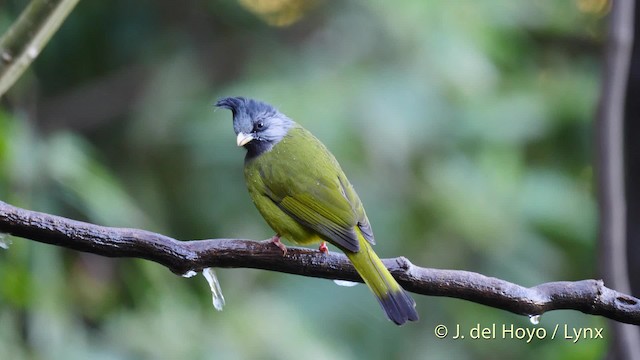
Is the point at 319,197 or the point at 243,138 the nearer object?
the point at 319,197

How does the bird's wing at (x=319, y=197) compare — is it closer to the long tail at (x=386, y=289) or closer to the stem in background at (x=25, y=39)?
the long tail at (x=386, y=289)

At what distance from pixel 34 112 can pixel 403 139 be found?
2.19m

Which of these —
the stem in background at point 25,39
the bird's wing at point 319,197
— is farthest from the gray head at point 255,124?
the stem in background at point 25,39

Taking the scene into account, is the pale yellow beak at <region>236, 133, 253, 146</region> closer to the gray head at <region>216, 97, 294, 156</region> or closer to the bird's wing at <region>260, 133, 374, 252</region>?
the gray head at <region>216, 97, 294, 156</region>

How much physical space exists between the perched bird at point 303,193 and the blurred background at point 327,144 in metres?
0.88

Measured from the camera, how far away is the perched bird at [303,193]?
96.3 inches

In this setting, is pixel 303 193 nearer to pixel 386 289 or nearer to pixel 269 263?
pixel 386 289

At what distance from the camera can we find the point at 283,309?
4.22 metres

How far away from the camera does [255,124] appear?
3186mm

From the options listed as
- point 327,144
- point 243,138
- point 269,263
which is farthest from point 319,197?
point 327,144

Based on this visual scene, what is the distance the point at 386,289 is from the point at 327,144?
6.73 ft

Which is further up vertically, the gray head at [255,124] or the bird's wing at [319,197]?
the gray head at [255,124]

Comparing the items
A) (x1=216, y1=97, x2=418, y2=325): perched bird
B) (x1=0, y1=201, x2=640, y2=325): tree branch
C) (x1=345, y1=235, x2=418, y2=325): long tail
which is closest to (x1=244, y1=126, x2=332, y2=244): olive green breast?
(x1=216, y1=97, x2=418, y2=325): perched bird

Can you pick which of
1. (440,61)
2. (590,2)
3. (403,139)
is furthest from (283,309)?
(590,2)
